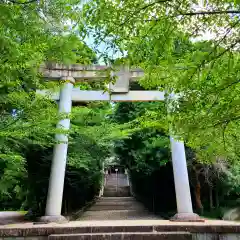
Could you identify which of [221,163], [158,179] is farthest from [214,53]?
[158,179]

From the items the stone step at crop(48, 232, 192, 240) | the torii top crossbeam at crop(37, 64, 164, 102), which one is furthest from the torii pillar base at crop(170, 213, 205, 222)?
the torii top crossbeam at crop(37, 64, 164, 102)

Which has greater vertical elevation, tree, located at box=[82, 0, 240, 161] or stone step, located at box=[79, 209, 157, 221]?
tree, located at box=[82, 0, 240, 161]

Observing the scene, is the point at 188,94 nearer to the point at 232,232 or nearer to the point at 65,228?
the point at 232,232

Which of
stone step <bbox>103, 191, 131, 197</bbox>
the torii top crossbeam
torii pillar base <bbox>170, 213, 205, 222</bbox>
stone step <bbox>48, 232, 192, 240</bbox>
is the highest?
the torii top crossbeam

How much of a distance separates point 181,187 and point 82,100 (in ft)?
14.6

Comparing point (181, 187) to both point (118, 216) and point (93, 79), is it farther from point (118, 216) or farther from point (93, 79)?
point (93, 79)

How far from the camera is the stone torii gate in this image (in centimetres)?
777

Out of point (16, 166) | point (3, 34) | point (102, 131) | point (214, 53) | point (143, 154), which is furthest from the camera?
point (143, 154)

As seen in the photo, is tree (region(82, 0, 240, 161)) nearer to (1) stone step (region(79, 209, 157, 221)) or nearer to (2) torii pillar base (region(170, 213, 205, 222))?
(2) torii pillar base (region(170, 213, 205, 222))

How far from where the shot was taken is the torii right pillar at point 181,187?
757cm

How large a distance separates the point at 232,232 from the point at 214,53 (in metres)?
3.13

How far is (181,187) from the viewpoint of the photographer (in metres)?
8.07

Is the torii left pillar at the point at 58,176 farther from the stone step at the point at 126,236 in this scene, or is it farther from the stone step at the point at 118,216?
the stone step at the point at 126,236

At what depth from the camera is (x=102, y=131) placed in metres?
9.23
